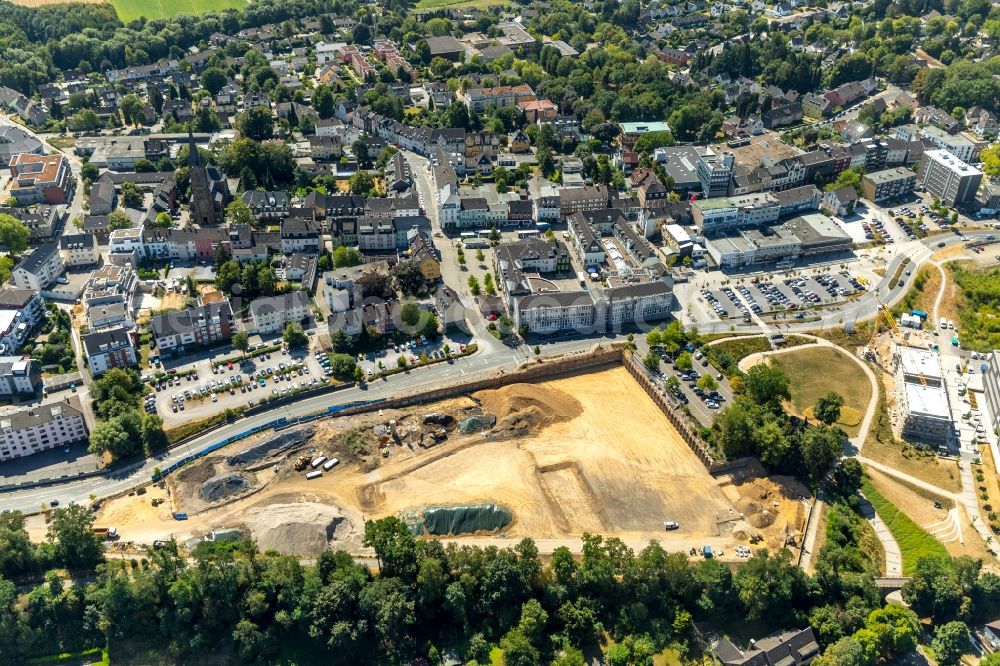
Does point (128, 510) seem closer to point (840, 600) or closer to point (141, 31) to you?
point (840, 600)

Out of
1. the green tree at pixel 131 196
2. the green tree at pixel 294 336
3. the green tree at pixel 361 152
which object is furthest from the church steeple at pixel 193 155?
the green tree at pixel 294 336

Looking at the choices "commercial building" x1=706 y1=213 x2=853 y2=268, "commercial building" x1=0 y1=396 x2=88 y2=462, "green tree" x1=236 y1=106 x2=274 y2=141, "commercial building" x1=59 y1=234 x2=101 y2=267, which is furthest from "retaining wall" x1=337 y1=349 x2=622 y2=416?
"green tree" x1=236 y1=106 x2=274 y2=141

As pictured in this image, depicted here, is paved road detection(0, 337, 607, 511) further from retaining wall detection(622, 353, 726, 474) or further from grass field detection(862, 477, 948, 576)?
grass field detection(862, 477, 948, 576)

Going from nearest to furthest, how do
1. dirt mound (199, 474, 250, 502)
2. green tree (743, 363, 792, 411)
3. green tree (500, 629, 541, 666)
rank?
green tree (500, 629, 541, 666) < dirt mound (199, 474, 250, 502) < green tree (743, 363, 792, 411)

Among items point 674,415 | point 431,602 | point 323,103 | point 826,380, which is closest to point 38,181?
point 323,103

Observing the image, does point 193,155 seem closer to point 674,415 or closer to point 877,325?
point 674,415

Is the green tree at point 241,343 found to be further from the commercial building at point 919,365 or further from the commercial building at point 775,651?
the commercial building at point 919,365
